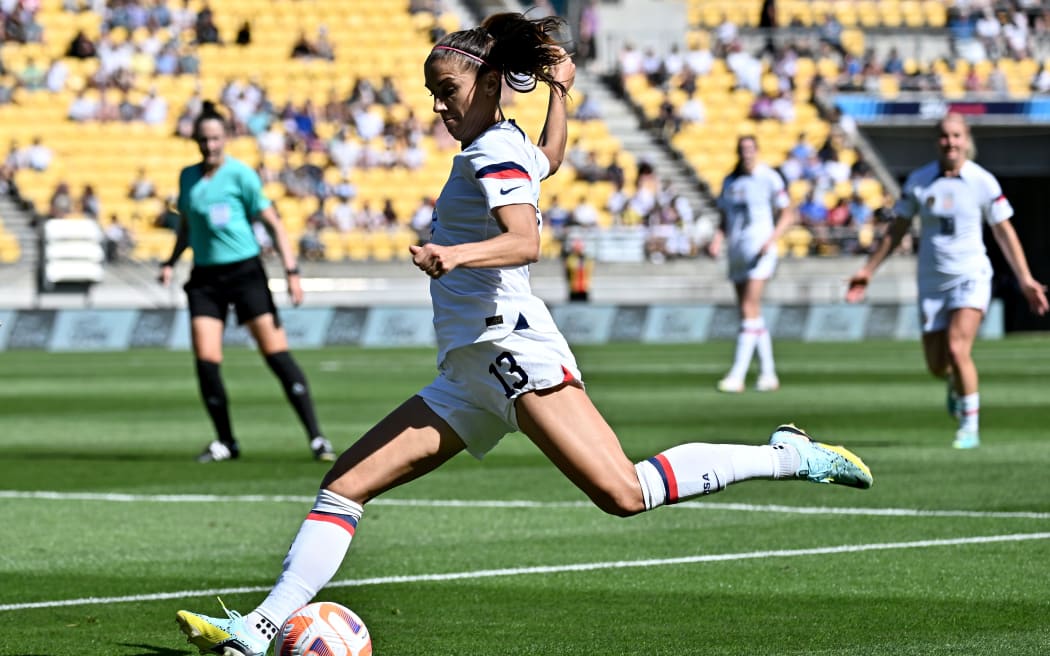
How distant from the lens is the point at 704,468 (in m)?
6.37

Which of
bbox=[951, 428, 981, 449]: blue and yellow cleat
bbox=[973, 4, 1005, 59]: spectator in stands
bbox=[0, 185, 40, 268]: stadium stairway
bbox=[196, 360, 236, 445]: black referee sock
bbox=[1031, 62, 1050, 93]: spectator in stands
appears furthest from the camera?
bbox=[973, 4, 1005, 59]: spectator in stands

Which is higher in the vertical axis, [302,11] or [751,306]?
[302,11]

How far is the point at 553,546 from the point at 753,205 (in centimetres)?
1172

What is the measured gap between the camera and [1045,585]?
771cm

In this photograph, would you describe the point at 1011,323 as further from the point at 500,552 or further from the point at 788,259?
the point at 500,552

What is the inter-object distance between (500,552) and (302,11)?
36.6 metres

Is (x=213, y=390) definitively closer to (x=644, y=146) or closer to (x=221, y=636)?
(x=221, y=636)

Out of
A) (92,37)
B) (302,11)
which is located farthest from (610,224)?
(92,37)

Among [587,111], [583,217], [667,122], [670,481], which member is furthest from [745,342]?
[667,122]

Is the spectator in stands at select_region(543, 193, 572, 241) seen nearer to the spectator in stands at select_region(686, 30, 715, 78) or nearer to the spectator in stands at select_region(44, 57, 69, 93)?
the spectator in stands at select_region(686, 30, 715, 78)

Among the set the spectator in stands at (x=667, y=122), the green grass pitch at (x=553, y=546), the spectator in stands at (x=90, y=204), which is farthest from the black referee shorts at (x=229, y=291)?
the spectator in stands at (x=667, y=122)

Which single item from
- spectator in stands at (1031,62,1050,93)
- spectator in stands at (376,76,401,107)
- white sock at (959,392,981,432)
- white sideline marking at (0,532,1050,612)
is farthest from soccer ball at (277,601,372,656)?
spectator in stands at (1031,62,1050,93)

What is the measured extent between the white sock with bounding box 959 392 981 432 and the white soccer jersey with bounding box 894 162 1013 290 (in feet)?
3.09

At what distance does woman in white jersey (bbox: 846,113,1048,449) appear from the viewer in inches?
530
